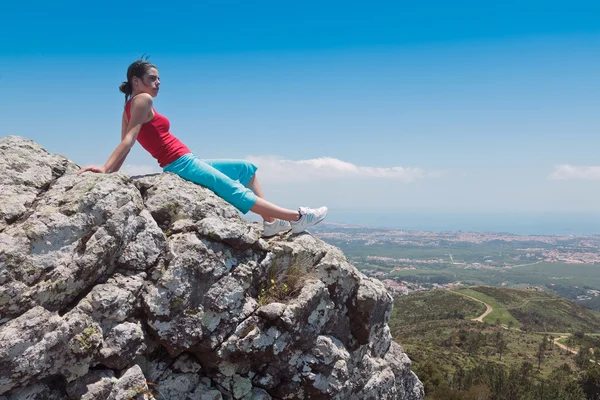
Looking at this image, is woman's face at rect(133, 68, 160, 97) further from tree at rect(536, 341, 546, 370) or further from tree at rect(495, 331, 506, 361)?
tree at rect(495, 331, 506, 361)

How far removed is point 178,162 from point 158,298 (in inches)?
147

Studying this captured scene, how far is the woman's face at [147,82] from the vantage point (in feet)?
28.9

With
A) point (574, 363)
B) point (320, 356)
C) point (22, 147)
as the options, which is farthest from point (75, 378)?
point (574, 363)

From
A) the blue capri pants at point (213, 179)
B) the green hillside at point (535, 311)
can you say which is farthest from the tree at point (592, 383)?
the blue capri pants at point (213, 179)

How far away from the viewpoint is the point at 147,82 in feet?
29.0

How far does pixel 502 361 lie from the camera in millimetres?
88688

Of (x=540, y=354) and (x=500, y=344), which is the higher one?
(x=540, y=354)

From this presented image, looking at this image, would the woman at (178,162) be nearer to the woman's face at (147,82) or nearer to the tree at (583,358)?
the woman's face at (147,82)

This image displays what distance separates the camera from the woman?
8.45 metres

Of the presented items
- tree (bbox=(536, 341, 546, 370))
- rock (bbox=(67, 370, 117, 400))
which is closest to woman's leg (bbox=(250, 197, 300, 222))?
rock (bbox=(67, 370, 117, 400))

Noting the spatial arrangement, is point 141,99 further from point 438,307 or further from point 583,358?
point 438,307

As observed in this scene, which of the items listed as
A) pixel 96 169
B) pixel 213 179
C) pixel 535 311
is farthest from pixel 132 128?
pixel 535 311

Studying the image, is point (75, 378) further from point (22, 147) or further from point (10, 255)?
point (22, 147)

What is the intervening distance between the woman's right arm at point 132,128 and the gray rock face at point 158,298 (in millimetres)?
580
